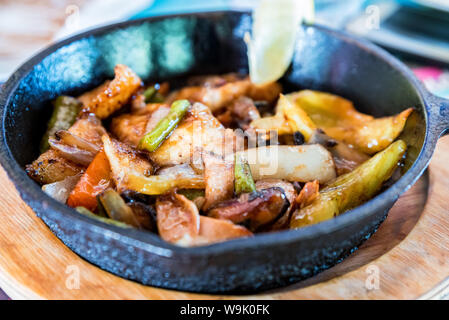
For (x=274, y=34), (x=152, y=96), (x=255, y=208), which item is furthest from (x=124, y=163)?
(x=274, y=34)

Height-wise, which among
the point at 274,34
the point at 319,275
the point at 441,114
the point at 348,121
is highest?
the point at 274,34

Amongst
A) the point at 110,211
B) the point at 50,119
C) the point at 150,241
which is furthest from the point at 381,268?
the point at 50,119

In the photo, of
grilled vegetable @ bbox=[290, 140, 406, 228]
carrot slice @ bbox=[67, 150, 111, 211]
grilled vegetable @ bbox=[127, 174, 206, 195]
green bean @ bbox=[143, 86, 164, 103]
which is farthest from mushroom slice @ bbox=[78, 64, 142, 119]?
grilled vegetable @ bbox=[290, 140, 406, 228]

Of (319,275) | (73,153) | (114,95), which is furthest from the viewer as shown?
(114,95)

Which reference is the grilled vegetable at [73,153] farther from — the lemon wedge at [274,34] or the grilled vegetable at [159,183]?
the lemon wedge at [274,34]

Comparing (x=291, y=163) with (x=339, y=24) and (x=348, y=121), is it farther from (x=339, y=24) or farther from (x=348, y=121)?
(x=339, y=24)
